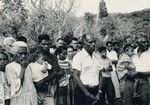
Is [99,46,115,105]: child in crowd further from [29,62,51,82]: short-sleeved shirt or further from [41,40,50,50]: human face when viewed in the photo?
[29,62,51,82]: short-sleeved shirt

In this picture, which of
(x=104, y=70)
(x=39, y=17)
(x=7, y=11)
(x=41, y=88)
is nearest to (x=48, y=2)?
(x=39, y=17)

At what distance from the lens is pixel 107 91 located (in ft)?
33.5

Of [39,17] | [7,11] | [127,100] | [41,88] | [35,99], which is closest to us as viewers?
[35,99]

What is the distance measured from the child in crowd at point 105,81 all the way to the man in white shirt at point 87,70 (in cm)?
12

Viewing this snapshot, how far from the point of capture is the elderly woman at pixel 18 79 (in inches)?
300

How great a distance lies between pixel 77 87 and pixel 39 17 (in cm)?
1538

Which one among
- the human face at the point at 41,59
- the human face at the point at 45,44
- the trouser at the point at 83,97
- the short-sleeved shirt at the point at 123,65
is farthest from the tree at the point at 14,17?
the human face at the point at 41,59

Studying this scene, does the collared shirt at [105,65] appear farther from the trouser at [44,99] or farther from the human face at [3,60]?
the human face at [3,60]

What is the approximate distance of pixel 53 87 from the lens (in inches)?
347

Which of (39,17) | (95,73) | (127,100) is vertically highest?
(39,17)

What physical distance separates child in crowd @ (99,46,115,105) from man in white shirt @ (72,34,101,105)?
4.7 inches

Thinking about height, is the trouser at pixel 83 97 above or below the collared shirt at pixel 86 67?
below

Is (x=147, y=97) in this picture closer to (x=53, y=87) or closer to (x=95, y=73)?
(x=95, y=73)

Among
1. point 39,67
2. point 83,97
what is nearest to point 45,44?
point 39,67
